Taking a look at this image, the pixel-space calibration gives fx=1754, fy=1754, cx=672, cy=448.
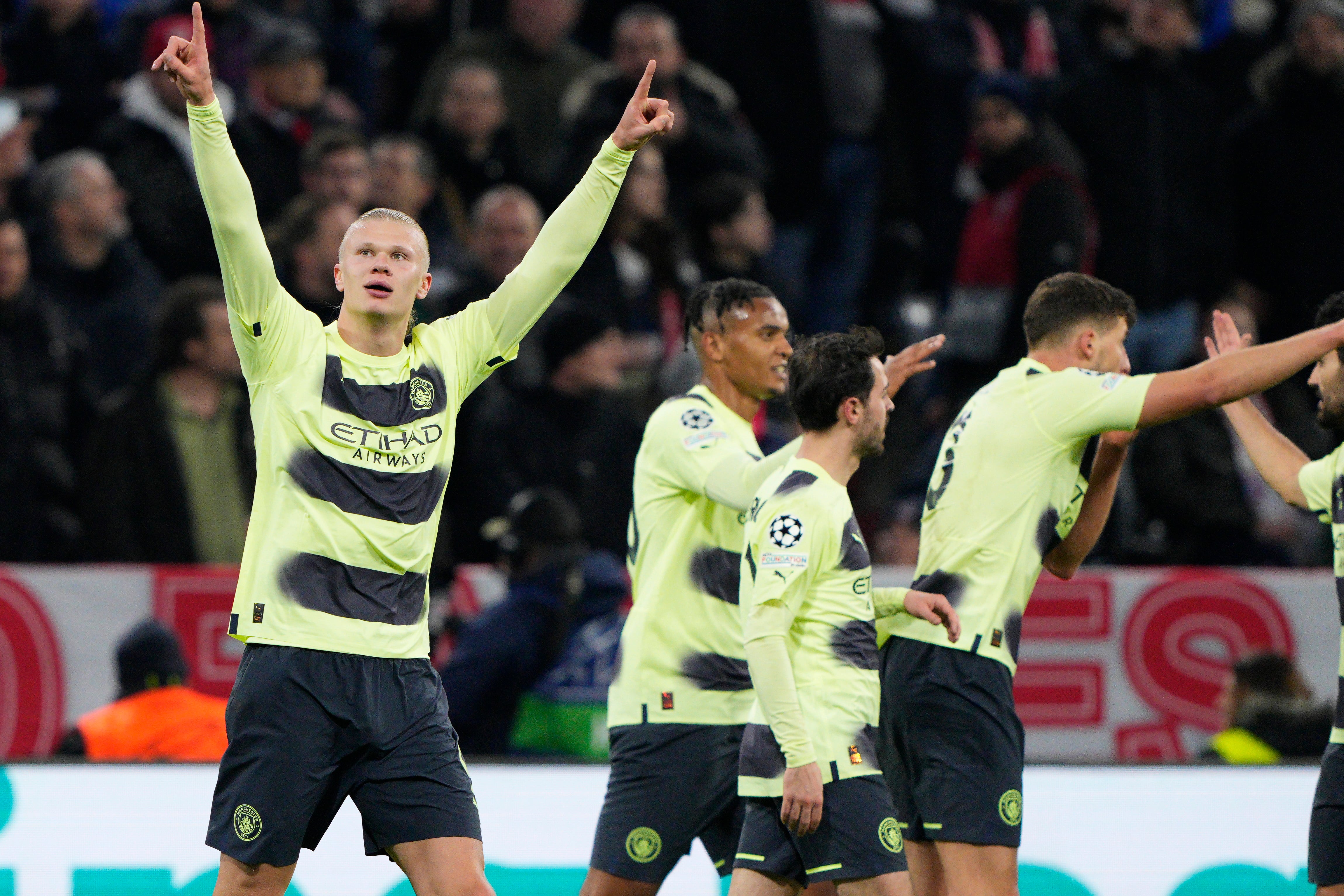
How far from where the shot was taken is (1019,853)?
22.1 feet

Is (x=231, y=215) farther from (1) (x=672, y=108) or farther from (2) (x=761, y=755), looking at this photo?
(1) (x=672, y=108)

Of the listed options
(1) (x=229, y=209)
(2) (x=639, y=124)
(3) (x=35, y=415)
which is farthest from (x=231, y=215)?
(3) (x=35, y=415)

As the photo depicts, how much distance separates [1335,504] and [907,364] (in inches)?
58.1

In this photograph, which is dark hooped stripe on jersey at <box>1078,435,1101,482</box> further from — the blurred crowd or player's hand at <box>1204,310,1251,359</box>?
the blurred crowd

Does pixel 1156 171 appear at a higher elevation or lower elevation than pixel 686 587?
higher

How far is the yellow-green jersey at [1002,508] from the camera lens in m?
5.31

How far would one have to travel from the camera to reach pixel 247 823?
4.55 m

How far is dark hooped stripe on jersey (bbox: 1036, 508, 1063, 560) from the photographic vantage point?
5.41 metres

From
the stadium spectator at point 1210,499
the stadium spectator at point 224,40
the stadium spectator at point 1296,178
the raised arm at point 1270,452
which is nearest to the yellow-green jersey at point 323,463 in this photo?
the raised arm at point 1270,452

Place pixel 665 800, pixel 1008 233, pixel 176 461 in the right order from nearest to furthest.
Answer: pixel 665 800, pixel 176 461, pixel 1008 233

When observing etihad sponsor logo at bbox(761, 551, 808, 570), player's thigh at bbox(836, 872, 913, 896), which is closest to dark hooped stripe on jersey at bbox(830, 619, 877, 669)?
etihad sponsor logo at bbox(761, 551, 808, 570)

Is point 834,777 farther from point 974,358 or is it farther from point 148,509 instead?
point 974,358

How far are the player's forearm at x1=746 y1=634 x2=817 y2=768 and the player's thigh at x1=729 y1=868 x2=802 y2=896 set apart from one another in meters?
0.41

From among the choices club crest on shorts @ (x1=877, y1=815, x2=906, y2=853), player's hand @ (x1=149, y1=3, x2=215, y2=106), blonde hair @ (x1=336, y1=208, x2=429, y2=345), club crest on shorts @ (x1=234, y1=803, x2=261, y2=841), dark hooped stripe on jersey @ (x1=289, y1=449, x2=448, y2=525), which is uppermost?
→ player's hand @ (x1=149, y1=3, x2=215, y2=106)
